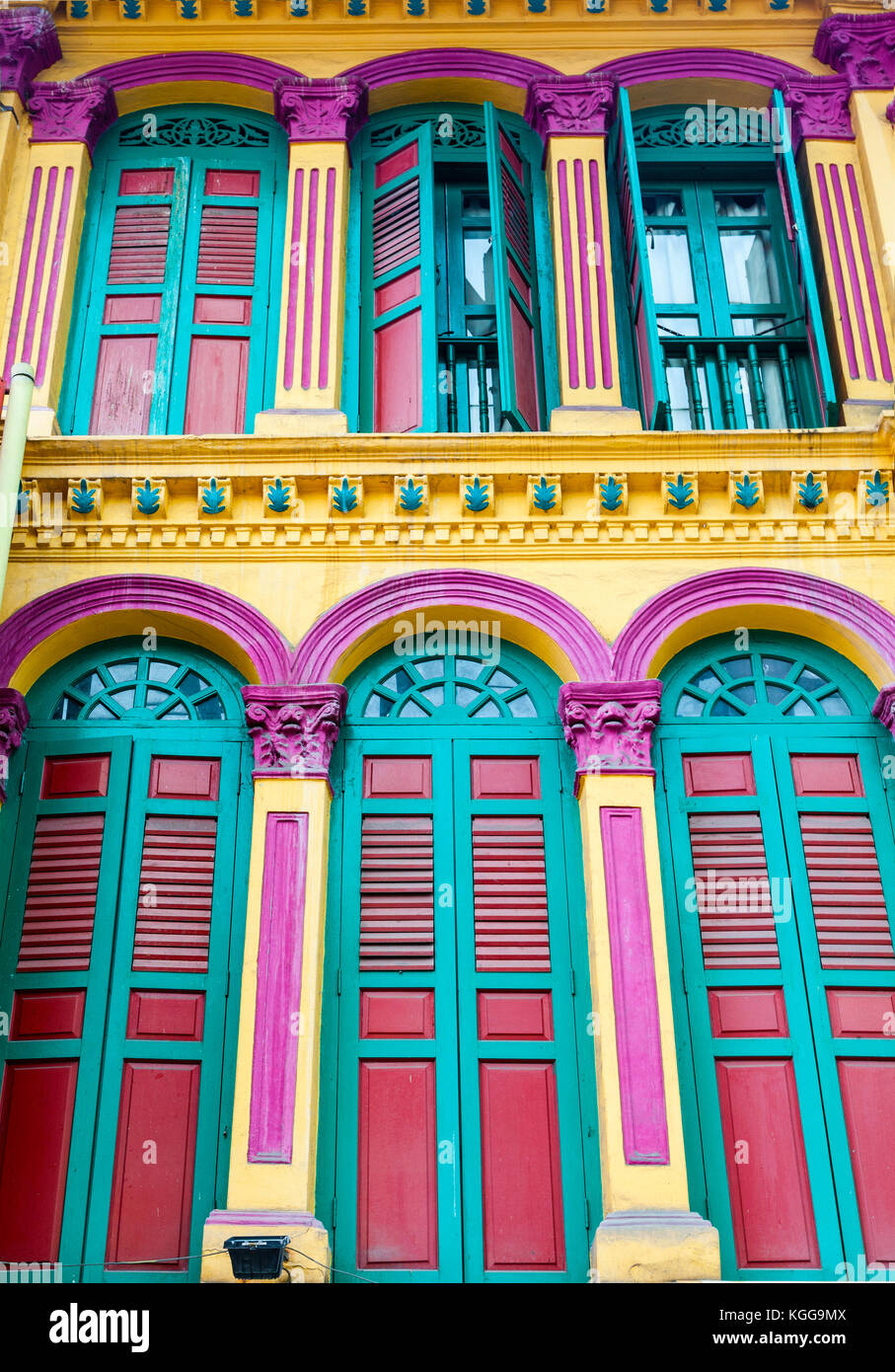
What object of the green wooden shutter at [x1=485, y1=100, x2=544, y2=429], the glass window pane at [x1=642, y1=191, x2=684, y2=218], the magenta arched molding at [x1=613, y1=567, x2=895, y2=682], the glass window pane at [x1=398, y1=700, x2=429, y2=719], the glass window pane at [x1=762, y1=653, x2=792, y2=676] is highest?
the glass window pane at [x1=642, y1=191, x2=684, y2=218]

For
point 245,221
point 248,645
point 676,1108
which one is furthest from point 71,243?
point 676,1108

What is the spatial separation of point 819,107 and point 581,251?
2.14m

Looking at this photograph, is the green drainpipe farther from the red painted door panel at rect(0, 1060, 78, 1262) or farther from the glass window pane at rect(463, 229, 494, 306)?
the glass window pane at rect(463, 229, 494, 306)

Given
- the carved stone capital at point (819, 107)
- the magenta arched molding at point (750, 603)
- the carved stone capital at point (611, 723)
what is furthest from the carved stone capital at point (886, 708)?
the carved stone capital at point (819, 107)

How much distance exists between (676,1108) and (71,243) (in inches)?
265

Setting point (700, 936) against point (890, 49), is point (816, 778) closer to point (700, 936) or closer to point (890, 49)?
point (700, 936)

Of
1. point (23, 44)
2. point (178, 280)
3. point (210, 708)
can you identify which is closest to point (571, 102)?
point (178, 280)

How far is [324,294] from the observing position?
1004 cm

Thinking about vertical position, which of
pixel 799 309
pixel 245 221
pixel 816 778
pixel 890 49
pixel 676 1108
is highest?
pixel 890 49

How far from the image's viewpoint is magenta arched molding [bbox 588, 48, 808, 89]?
433 inches

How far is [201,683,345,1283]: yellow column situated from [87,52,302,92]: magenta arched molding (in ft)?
16.4

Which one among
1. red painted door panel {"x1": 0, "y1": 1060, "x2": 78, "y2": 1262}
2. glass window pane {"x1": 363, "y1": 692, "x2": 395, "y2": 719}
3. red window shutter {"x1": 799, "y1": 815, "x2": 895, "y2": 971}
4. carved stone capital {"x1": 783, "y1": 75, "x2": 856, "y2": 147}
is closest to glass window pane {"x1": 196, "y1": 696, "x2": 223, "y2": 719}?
glass window pane {"x1": 363, "y1": 692, "x2": 395, "y2": 719}

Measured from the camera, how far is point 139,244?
1058 cm

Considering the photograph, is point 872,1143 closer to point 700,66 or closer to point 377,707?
point 377,707
